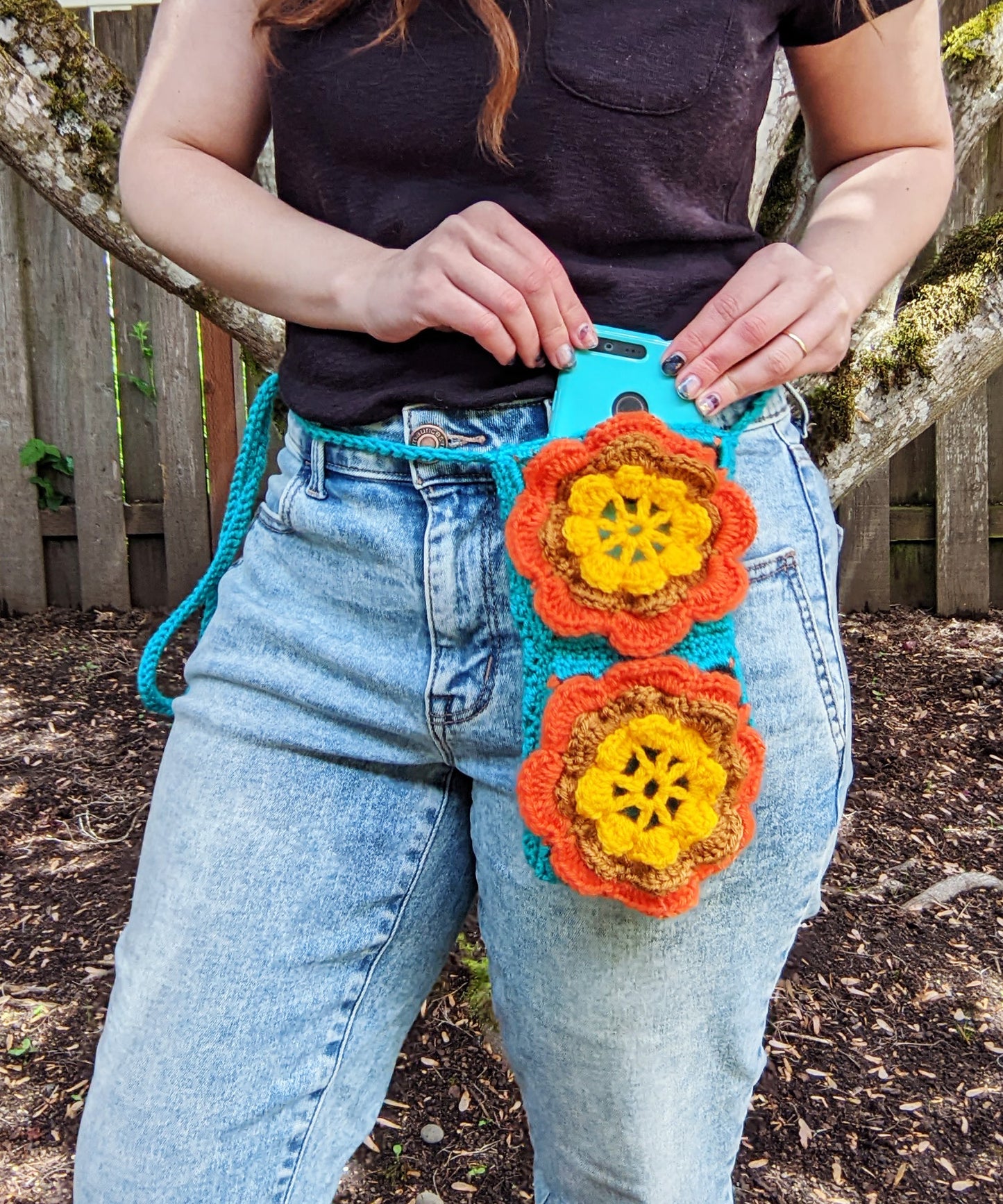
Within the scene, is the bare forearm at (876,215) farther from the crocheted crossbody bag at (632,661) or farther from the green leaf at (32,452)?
the green leaf at (32,452)

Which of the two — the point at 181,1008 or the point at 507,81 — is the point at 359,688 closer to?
the point at 181,1008

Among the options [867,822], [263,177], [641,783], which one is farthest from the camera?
[867,822]

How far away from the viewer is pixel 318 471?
94 centimetres

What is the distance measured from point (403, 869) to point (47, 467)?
3732 mm

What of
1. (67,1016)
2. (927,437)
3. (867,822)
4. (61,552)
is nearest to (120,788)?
(67,1016)

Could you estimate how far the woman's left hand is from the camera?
0.86 meters

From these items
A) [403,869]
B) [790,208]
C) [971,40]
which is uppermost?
[971,40]

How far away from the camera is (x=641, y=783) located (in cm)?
83

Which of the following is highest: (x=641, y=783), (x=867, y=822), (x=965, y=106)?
(x=965, y=106)

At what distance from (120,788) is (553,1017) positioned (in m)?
2.49

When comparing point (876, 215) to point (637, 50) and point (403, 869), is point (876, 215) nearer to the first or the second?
point (637, 50)

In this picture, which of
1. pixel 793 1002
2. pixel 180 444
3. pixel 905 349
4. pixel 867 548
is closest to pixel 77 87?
pixel 905 349

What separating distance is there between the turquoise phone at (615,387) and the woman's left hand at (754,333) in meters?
0.01

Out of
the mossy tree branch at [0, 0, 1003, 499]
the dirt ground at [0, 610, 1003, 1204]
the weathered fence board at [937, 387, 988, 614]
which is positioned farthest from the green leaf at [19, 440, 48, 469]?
the weathered fence board at [937, 387, 988, 614]
